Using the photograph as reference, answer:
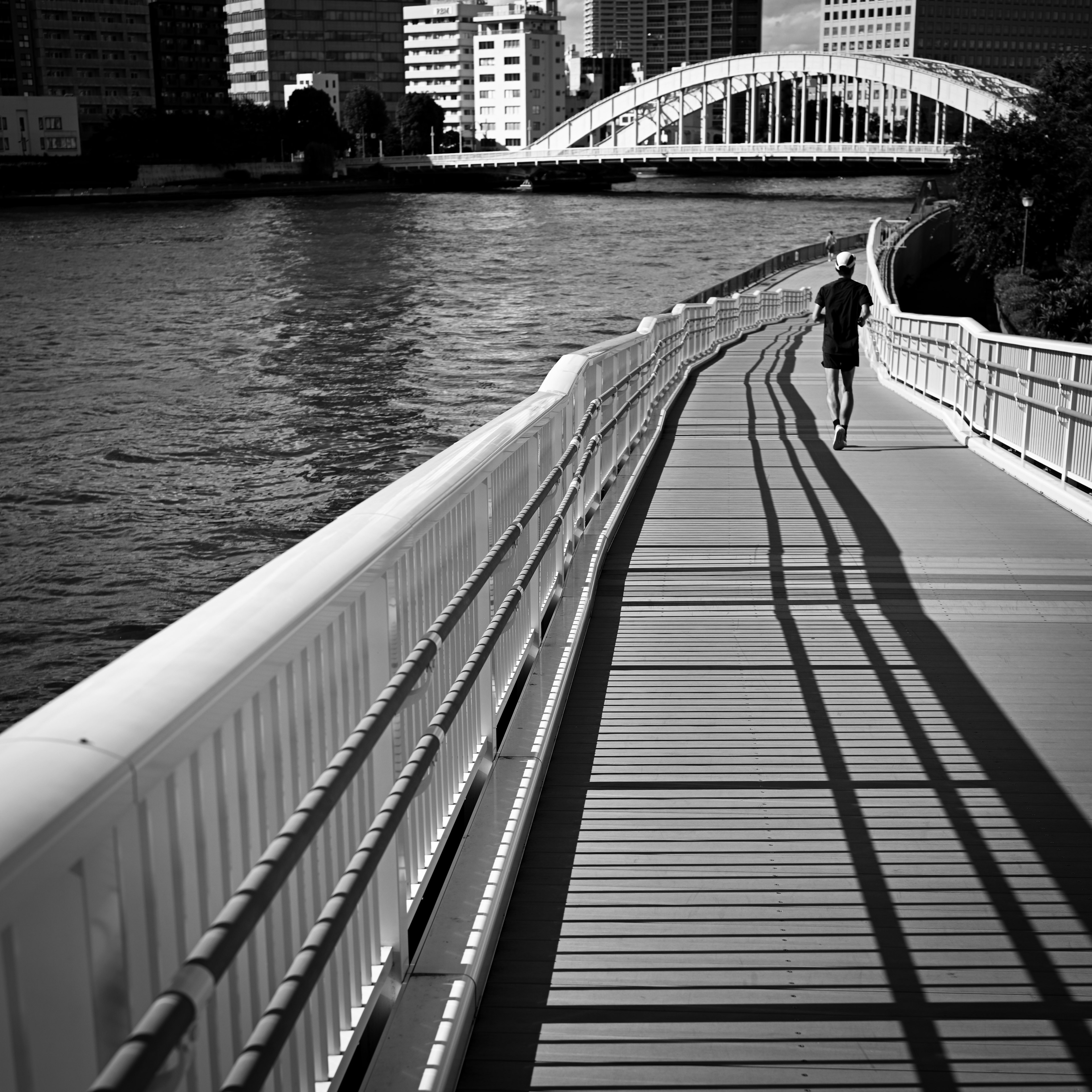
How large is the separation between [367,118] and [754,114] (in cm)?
5469

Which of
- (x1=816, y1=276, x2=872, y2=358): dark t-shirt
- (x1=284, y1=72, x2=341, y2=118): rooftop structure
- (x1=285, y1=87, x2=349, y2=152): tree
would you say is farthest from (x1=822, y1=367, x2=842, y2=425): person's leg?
(x1=284, y1=72, x2=341, y2=118): rooftop structure

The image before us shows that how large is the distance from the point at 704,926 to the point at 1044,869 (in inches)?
41.3

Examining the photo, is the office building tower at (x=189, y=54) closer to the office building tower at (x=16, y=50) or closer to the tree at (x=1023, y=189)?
the office building tower at (x=16, y=50)

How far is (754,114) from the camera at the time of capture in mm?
131375

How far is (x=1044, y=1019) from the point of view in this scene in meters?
3.31

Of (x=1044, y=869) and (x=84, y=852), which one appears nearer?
(x=84, y=852)

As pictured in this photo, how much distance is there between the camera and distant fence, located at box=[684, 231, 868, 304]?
4181cm

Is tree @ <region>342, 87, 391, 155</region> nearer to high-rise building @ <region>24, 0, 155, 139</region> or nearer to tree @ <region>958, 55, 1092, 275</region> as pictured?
high-rise building @ <region>24, 0, 155, 139</region>

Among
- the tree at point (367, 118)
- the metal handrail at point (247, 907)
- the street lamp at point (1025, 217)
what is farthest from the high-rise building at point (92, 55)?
the metal handrail at point (247, 907)

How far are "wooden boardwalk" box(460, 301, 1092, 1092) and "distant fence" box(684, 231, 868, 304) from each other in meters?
29.4

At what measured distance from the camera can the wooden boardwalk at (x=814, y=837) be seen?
10.6 feet

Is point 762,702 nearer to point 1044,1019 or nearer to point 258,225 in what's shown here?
point 1044,1019

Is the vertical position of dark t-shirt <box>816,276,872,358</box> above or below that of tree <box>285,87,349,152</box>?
below

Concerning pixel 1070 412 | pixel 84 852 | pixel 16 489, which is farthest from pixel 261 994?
pixel 16 489
